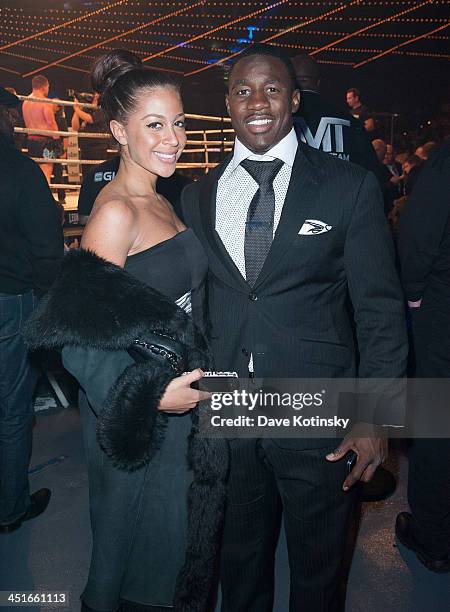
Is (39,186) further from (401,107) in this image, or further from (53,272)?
(401,107)

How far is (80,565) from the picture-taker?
2.81 metres

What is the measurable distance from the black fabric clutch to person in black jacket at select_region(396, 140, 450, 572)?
129cm

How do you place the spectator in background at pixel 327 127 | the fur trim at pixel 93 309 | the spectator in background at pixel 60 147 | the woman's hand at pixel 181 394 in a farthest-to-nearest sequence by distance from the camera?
the spectator in background at pixel 60 147
the spectator in background at pixel 327 127
the woman's hand at pixel 181 394
the fur trim at pixel 93 309

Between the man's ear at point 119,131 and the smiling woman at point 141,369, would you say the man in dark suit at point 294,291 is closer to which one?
the smiling woman at point 141,369

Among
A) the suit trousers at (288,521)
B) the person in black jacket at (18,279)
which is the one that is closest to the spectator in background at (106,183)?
the person in black jacket at (18,279)

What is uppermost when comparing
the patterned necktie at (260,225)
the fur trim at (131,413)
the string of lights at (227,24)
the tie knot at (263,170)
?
the string of lights at (227,24)

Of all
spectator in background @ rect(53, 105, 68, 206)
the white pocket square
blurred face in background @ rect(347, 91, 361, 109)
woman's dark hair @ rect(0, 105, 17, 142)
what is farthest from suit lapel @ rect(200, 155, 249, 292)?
spectator in background @ rect(53, 105, 68, 206)

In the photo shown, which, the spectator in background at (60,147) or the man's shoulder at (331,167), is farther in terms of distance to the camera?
the spectator in background at (60,147)

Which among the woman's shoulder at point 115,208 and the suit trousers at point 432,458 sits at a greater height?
the woman's shoulder at point 115,208

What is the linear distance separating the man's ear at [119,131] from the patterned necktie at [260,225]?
0.46m

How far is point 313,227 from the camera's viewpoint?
1724mm

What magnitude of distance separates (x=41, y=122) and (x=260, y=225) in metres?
7.34

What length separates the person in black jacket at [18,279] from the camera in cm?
278

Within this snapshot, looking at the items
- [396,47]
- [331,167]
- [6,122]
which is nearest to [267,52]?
[331,167]
